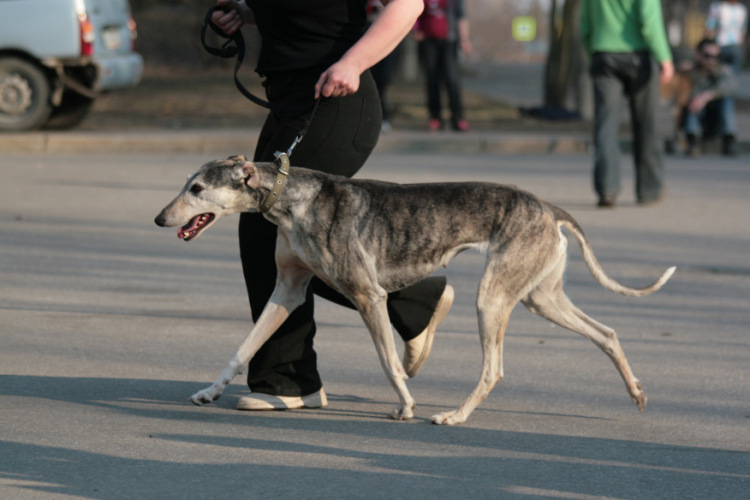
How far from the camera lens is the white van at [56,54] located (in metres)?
14.4

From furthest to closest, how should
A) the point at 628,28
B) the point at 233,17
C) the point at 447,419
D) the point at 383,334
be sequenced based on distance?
the point at 628,28
the point at 233,17
the point at 447,419
the point at 383,334

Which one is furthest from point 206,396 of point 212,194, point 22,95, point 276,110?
point 22,95

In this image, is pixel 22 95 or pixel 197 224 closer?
pixel 197 224

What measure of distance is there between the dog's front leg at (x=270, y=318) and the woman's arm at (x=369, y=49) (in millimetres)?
697

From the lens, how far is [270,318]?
4.71 metres

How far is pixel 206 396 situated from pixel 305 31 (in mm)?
1421

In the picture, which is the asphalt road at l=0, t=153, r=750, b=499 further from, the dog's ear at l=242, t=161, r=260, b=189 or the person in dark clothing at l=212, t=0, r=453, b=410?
the dog's ear at l=242, t=161, r=260, b=189

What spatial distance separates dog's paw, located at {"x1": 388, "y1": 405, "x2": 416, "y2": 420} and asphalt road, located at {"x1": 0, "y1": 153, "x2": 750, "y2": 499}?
5 cm

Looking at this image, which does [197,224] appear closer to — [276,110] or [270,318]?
[270,318]

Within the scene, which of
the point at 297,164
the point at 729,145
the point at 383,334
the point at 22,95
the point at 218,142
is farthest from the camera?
the point at 729,145

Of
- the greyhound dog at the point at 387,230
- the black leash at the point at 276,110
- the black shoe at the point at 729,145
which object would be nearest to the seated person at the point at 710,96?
the black shoe at the point at 729,145

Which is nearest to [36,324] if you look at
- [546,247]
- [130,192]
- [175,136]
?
[546,247]

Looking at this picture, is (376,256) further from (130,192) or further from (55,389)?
(130,192)

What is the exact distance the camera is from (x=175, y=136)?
49.6 feet
